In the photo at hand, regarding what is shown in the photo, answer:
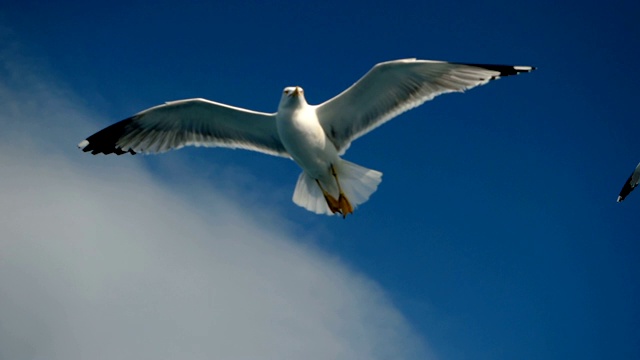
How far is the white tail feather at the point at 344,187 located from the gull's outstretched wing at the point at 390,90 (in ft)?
1.22

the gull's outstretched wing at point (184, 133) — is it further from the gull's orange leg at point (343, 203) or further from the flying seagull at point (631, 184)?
the flying seagull at point (631, 184)

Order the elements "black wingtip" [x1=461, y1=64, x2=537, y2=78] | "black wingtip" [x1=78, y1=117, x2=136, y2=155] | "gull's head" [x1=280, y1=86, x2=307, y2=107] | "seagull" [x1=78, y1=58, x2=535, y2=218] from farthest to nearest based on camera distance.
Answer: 1. "black wingtip" [x1=78, y1=117, x2=136, y2=155]
2. "gull's head" [x1=280, y1=86, x2=307, y2=107]
3. "seagull" [x1=78, y1=58, x2=535, y2=218]
4. "black wingtip" [x1=461, y1=64, x2=537, y2=78]

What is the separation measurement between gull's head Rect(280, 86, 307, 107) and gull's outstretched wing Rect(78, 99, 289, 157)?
73cm

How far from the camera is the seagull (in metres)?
7.99

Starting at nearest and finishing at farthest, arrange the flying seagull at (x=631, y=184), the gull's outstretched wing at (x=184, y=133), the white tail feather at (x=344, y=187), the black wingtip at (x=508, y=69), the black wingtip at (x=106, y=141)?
the black wingtip at (x=508, y=69) < the white tail feather at (x=344, y=187) < the gull's outstretched wing at (x=184, y=133) < the black wingtip at (x=106, y=141) < the flying seagull at (x=631, y=184)

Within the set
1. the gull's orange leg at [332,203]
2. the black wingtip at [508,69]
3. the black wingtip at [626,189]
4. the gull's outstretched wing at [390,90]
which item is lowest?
the gull's orange leg at [332,203]

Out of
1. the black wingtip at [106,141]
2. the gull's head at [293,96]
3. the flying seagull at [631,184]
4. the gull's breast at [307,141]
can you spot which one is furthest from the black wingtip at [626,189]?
the black wingtip at [106,141]

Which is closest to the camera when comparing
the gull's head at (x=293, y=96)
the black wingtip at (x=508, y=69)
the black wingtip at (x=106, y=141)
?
the black wingtip at (x=508, y=69)

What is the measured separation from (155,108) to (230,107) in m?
0.93

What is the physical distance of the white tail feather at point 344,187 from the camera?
8562 millimetres

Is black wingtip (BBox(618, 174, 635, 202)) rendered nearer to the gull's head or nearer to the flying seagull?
the flying seagull

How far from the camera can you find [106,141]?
9.30m

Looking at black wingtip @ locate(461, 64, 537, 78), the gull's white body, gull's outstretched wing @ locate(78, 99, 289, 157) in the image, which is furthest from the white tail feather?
black wingtip @ locate(461, 64, 537, 78)

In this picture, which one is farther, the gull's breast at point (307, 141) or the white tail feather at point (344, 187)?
the white tail feather at point (344, 187)
